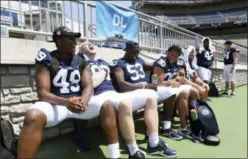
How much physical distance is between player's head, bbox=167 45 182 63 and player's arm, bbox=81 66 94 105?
5.62 ft

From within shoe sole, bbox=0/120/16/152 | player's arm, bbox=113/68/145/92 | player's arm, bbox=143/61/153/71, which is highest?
player's arm, bbox=143/61/153/71

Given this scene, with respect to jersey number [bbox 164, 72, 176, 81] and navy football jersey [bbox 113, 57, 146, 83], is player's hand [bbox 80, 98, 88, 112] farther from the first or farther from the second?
jersey number [bbox 164, 72, 176, 81]

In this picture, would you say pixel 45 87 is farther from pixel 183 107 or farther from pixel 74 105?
pixel 183 107

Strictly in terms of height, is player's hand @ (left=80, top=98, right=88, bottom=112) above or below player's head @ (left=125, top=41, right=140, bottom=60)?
below

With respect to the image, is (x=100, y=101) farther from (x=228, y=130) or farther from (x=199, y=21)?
(x=199, y=21)

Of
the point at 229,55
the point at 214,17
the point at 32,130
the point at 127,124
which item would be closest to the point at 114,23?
the point at 127,124

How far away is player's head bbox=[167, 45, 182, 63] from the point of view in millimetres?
4559

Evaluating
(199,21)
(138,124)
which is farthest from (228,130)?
(199,21)

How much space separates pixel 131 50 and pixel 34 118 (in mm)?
1963

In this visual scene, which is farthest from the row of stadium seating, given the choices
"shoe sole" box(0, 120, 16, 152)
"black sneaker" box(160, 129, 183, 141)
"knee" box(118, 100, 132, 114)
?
"shoe sole" box(0, 120, 16, 152)

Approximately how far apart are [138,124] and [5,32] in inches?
98.9

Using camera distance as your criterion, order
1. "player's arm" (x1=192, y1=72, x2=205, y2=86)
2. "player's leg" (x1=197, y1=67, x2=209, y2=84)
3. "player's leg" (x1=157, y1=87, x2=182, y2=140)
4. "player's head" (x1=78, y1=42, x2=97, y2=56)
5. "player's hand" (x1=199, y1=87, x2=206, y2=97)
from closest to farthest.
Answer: "player's head" (x1=78, y1=42, x2=97, y2=56)
"player's leg" (x1=157, y1=87, x2=182, y2=140)
"player's hand" (x1=199, y1=87, x2=206, y2=97)
"player's arm" (x1=192, y1=72, x2=205, y2=86)
"player's leg" (x1=197, y1=67, x2=209, y2=84)

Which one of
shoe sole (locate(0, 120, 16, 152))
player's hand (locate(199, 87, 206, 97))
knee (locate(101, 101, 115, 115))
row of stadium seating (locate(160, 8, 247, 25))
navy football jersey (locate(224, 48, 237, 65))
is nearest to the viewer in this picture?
shoe sole (locate(0, 120, 16, 152))

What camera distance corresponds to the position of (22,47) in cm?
367
